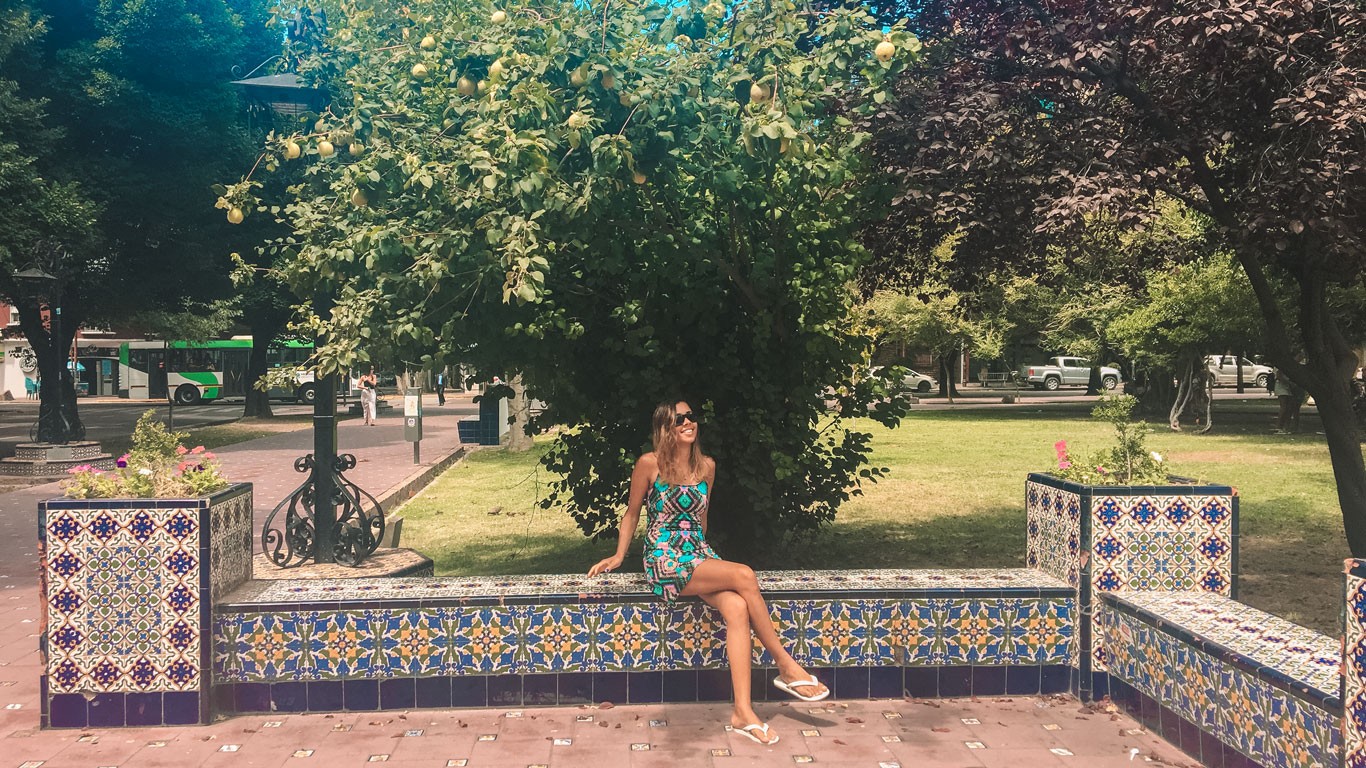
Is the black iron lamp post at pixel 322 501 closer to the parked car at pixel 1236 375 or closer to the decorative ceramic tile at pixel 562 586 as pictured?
the decorative ceramic tile at pixel 562 586

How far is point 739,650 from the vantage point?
15.1 ft

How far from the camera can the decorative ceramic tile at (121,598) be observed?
4.54m

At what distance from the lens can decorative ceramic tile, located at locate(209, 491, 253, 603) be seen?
471 centimetres

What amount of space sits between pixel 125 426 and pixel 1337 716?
3238 centimetres

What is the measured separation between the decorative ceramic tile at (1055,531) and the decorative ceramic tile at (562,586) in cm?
9

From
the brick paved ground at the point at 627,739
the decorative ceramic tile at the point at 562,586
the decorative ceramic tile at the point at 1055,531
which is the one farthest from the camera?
the decorative ceramic tile at the point at 1055,531

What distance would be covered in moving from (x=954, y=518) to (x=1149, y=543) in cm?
671

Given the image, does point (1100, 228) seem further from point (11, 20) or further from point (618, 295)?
point (11, 20)

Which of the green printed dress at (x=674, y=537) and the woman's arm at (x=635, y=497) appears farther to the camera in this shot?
the woman's arm at (x=635, y=497)

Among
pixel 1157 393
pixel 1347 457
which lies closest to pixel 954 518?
pixel 1347 457

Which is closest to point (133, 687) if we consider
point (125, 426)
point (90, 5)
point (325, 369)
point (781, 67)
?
point (325, 369)

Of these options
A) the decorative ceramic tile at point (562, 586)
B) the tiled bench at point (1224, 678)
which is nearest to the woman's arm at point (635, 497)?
the decorative ceramic tile at point (562, 586)

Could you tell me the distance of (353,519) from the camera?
23.1 feet

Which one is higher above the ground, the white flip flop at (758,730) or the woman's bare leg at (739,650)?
the woman's bare leg at (739,650)
